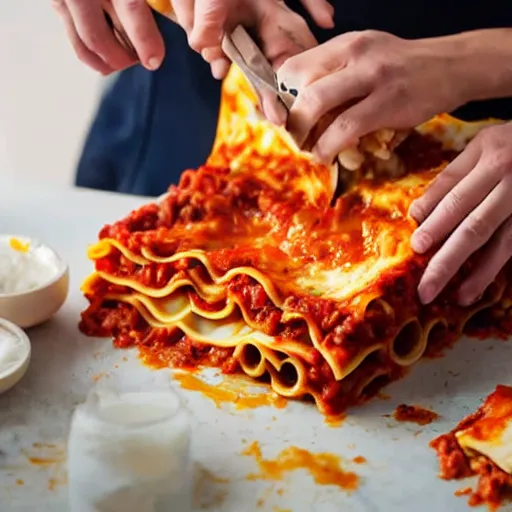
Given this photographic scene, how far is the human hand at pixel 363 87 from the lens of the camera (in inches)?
72.6

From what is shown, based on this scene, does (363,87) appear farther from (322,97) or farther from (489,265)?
(489,265)

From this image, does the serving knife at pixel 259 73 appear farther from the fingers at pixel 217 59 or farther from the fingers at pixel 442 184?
the fingers at pixel 442 184

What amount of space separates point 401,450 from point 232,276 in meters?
0.47

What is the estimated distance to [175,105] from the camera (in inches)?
113

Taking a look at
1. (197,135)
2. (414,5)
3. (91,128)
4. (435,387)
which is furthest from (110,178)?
(435,387)

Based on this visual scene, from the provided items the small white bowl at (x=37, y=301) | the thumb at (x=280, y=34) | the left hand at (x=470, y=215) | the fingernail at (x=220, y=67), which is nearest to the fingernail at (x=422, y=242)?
the left hand at (x=470, y=215)

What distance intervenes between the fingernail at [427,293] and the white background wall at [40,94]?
2.74 m

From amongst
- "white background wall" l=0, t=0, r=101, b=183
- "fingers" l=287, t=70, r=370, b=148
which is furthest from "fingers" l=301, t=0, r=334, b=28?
"white background wall" l=0, t=0, r=101, b=183

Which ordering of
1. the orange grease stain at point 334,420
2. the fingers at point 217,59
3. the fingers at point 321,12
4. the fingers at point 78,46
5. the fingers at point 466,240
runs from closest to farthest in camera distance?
the orange grease stain at point 334,420 → the fingers at point 466,240 → the fingers at point 217,59 → the fingers at point 321,12 → the fingers at point 78,46

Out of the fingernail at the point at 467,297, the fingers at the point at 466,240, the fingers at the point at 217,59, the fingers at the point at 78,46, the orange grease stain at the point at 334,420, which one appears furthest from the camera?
the fingers at the point at 78,46

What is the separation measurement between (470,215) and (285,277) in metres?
0.36

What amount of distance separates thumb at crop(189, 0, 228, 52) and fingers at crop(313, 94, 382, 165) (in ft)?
1.00

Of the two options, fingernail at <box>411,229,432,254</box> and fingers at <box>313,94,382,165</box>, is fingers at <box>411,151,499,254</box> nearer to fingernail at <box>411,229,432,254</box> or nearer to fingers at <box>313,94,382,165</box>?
fingernail at <box>411,229,432,254</box>

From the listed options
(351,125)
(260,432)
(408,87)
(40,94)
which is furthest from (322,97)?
(40,94)
